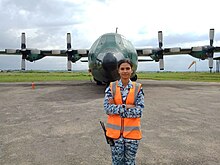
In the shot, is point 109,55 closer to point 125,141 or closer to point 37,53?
point 125,141

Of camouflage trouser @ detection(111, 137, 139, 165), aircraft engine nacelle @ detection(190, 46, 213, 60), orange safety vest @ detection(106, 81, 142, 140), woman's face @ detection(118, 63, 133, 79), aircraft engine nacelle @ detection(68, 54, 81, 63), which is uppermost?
aircraft engine nacelle @ detection(190, 46, 213, 60)

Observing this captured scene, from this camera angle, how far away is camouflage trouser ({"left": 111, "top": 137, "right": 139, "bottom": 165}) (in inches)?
126

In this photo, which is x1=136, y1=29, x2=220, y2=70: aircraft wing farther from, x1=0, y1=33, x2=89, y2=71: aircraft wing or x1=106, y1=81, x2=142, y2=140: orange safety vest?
x1=106, y1=81, x2=142, y2=140: orange safety vest

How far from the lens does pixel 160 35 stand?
26.9 meters

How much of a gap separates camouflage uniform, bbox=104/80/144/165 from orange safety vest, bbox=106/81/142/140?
2.2 inches

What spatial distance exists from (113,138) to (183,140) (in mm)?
2813

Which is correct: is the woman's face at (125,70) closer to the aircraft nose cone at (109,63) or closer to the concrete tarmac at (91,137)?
the concrete tarmac at (91,137)

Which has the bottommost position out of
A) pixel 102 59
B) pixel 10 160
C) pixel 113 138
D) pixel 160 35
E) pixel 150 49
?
pixel 10 160

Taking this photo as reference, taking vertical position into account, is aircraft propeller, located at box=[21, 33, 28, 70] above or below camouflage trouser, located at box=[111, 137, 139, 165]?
above

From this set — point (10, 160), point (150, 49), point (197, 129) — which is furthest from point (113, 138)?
point (150, 49)

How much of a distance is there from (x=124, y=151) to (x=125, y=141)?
166 mm

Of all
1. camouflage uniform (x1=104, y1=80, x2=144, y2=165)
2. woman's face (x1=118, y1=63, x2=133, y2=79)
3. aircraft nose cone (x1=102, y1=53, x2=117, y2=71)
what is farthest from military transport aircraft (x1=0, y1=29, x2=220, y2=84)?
camouflage uniform (x1=104, y1=80, x2=144, y2=165)

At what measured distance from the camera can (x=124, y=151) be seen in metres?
3.25

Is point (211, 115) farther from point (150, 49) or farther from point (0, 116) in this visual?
point (150, 49)
